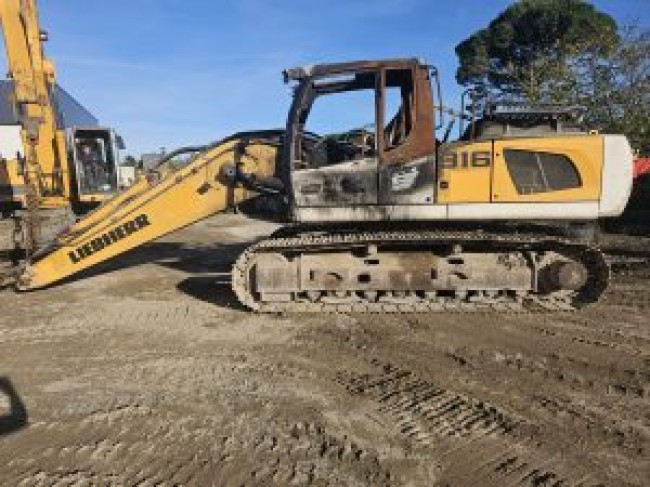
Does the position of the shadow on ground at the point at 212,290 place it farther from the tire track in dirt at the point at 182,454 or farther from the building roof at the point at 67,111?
the building roof at the point at 67,111

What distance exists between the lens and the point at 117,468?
11.9ft

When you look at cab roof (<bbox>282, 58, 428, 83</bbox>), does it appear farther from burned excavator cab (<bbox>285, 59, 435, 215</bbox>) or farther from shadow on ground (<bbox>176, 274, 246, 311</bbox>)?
shadow on ground (<bbox>176, 274, 246, 311</bbox>)

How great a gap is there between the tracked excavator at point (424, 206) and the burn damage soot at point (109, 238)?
58.3 inches

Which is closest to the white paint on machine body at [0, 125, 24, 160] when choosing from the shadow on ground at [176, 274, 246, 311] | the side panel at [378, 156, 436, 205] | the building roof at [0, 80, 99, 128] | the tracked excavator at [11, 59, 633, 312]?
the building roof at [0, 80, 99, 128]

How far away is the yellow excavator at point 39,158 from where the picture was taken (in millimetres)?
9375

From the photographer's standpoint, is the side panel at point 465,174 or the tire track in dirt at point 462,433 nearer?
the tire track in dirt at point 462,433

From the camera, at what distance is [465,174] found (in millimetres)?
6270

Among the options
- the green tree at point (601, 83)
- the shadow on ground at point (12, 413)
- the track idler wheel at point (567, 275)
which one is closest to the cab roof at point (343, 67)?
the track idler wheel at point (567, 275)

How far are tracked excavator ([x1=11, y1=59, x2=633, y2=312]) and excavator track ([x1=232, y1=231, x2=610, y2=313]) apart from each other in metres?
0.02

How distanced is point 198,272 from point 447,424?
639 cm

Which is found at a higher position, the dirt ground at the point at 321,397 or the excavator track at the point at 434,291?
the excavator track at the point at 434,291

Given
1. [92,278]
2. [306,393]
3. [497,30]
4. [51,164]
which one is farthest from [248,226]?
[497,30]

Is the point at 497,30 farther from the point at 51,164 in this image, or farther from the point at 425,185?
the point at 425,185

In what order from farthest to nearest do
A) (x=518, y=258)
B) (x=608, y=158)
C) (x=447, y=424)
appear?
(x=518, y=258), (x=608, y=158), (x=447, y=424)
